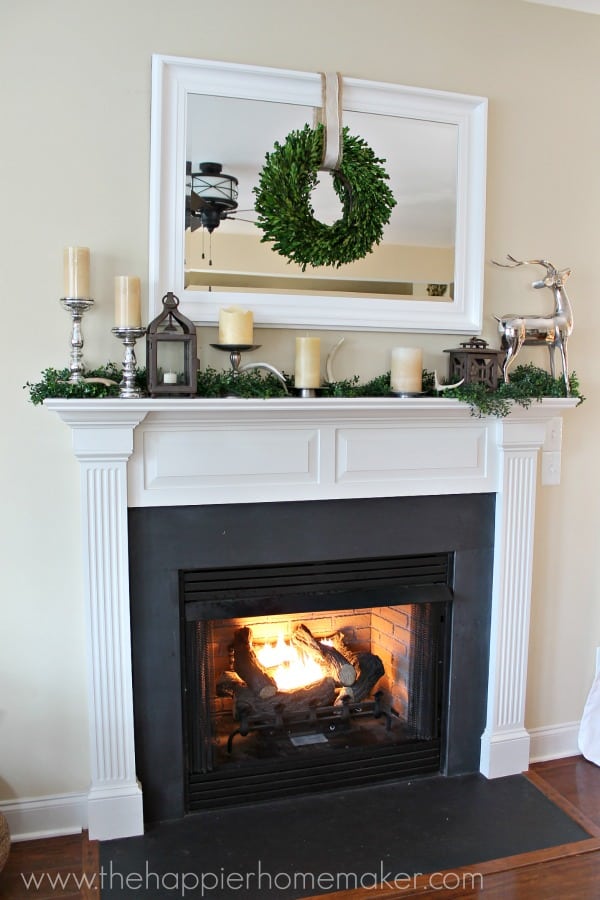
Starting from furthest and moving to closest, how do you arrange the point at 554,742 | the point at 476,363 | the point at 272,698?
the point at 554,742 < the point at 272,698 < the point at 476,363

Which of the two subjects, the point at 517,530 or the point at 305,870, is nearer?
the point at 305,870

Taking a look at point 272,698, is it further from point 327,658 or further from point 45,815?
point 45,815

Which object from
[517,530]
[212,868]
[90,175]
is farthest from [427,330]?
[212,868]

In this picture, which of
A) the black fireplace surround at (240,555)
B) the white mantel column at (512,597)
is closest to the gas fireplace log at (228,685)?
the black fireplace surround at (240,555)

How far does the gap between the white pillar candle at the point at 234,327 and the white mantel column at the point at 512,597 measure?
3.04 feet

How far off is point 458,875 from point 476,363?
1.51 m

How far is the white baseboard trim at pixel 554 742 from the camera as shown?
8.78ft

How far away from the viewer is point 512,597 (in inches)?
99.1

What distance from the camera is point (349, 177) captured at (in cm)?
225

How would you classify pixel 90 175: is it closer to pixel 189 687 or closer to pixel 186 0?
pixel 186 0

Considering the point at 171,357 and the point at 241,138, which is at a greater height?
the point at 241,138

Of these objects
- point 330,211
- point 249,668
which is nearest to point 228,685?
point 249,668

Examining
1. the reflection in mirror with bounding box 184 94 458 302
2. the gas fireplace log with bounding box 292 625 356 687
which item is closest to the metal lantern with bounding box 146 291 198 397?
the reflection in mirror with bounding box 184 94 458 302

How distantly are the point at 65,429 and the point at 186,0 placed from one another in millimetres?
1274
